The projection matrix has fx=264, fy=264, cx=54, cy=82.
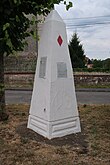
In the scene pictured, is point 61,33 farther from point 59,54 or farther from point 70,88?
point 70,88

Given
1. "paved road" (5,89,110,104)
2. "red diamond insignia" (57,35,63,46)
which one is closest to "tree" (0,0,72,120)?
"red diamond insignia" (57,35,63,46)

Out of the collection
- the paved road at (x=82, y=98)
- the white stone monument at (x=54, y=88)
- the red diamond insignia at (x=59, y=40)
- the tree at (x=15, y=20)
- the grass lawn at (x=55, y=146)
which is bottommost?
the grass lawn at (x=55, y=146)

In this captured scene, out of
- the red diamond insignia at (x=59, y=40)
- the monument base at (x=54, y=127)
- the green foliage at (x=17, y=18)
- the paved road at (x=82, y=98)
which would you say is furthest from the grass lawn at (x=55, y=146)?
the paved road at (x=82, y=98)

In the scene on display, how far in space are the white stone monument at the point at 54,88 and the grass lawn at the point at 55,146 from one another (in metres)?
0.22

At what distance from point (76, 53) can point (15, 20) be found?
2409 centimetres

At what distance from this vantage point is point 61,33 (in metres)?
5.40

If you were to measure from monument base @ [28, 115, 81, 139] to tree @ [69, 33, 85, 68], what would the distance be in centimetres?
2264

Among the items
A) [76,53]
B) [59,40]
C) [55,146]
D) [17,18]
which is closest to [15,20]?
[17,18]

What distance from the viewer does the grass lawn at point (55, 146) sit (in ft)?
13.2

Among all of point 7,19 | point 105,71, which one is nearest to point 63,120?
point 7,19

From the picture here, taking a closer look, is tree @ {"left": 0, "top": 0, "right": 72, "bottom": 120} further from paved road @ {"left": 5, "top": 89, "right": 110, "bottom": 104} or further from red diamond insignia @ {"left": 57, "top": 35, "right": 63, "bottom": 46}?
paved road @ {"left": 5, "top": 89, "right": 110, "bottom": 104}

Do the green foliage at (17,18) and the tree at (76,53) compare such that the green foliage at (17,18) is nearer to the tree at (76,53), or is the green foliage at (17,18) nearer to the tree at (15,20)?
the tree at (15,20)

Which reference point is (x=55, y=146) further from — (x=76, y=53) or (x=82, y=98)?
(x=76, y=53)

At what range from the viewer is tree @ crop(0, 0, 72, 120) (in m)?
5.41
